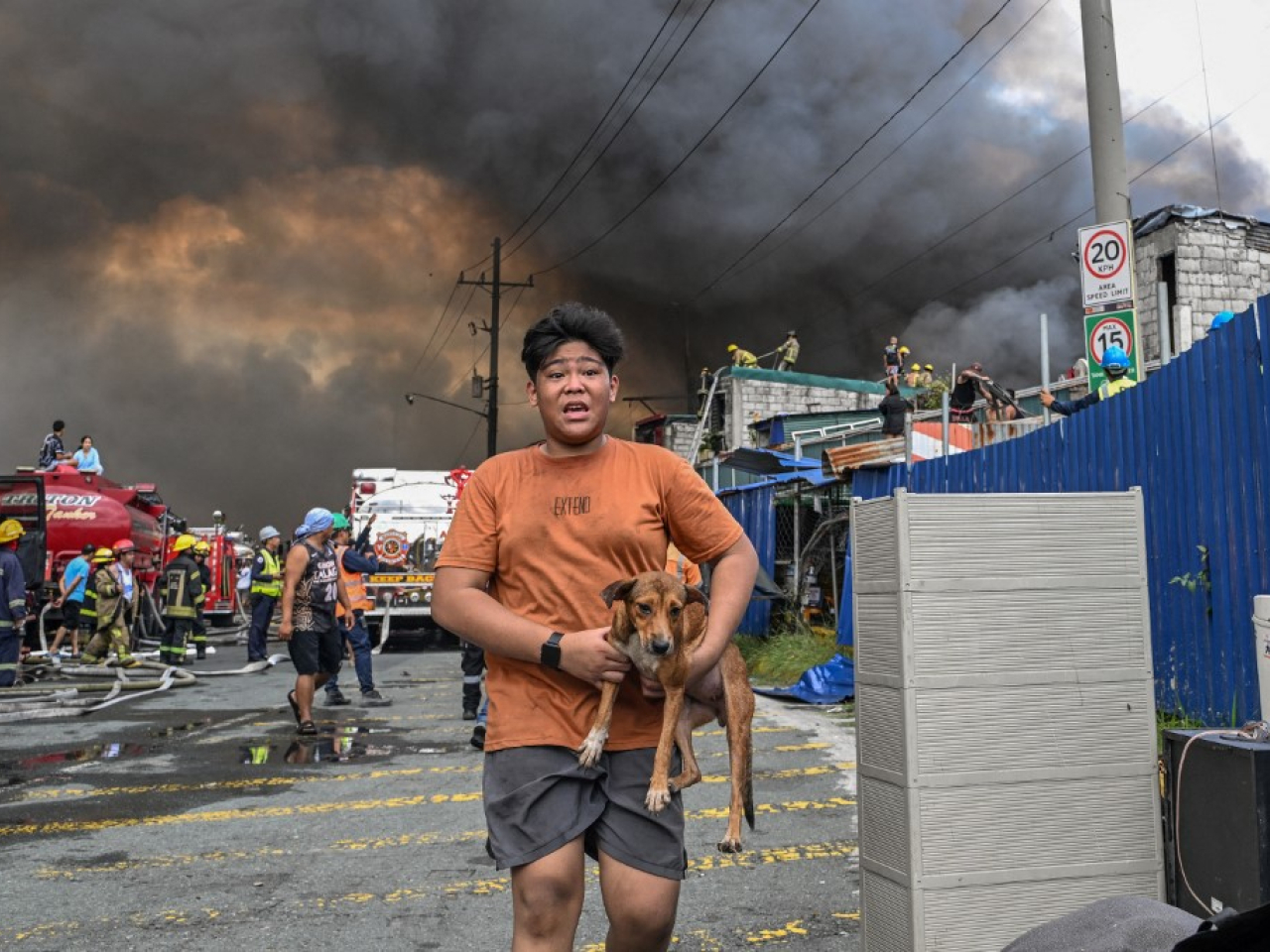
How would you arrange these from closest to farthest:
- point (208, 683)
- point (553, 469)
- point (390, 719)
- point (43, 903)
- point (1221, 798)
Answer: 1. point (553, 469)
2. point (1221, 798)
3. point (43, 903)
4. point (390, 719)
5. point (208, 683)

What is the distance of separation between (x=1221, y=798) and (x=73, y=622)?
19.7m

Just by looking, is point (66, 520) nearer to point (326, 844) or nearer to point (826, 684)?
point (826, 684)

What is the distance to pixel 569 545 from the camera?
294cm

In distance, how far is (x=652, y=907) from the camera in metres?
2.79

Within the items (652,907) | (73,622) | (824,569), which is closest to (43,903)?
(652,907)

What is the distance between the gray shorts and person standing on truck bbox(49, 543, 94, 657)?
18085mm

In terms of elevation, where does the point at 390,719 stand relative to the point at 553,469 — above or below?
below

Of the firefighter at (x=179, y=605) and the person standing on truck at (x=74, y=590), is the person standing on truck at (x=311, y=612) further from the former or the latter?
the person standing on truck at (x=74, y=590)

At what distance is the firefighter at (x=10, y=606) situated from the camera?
560 inches

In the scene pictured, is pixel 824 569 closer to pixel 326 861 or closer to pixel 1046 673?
pixel 326 861

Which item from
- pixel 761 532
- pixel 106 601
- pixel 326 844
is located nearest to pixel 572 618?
pixel 326 844

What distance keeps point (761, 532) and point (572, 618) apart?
15.4 meters

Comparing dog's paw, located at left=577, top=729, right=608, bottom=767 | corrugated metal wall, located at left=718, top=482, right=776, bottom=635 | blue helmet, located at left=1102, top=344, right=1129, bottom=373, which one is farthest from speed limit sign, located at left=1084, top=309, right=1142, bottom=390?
corrugated metal wall, located at left=718, top=482, right=776, bottom=635

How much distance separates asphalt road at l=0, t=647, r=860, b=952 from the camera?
4.89 m
